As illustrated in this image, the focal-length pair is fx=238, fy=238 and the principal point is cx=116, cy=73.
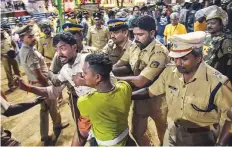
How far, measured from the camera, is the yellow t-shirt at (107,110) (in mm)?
1843

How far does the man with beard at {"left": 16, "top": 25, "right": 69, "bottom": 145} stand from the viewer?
3568mm

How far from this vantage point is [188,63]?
197 cm

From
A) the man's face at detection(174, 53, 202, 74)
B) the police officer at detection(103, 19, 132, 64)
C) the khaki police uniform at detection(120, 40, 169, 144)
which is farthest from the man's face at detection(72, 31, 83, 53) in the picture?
the man's face at detection(174, 53, 202, 74)

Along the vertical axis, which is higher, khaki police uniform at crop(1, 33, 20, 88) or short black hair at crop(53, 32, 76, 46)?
short black hair at crop(53, 32, 76, 46)

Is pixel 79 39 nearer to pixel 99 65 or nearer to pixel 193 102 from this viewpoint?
pixel 99 65

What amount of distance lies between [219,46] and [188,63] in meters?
1.44

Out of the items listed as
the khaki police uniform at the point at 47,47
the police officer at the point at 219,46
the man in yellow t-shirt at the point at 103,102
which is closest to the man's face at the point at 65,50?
the man in yellow t-shirt at the point at 103,102

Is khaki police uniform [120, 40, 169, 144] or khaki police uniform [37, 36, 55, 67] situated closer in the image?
khaki police uniform [120, 40, 169, 144]

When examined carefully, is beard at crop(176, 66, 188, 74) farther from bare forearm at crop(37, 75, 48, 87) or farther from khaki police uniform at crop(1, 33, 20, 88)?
khaki police uniform at crop(1, 33, 20, 88)

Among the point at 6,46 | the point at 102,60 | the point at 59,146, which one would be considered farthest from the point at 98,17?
the point at 102,60

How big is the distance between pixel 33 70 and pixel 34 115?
1819mm

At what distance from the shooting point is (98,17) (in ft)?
20.5

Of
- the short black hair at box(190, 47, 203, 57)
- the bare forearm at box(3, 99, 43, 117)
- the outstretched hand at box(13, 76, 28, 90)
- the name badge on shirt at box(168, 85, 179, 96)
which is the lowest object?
the bare forearm at box(3, 99, 43, 117)

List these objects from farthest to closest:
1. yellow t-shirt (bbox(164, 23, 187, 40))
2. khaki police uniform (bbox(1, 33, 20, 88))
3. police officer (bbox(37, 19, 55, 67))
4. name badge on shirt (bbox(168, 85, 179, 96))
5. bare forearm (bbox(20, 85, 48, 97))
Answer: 1. khaki police uniform (bbox(1, 33, 20, 88))
2. yellow t-shirt (bbox(164, 23, 187, 40))
3. police officer (bbox(37, 19, 55, 67))
4. bare forearm (bbox(20, 85, 48, 97))
5. name badge on shirt (bbox(168, 85, 179, 96))
